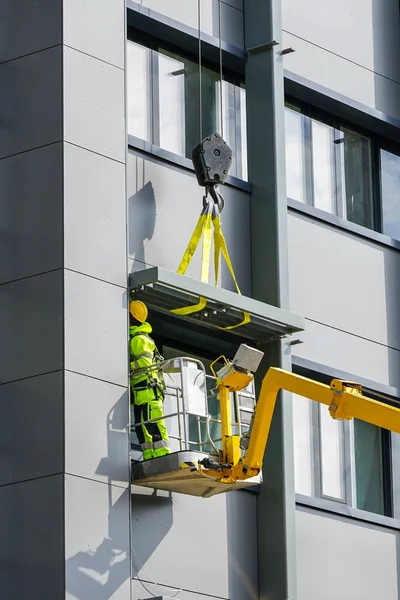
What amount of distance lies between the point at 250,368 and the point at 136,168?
11.5 feet

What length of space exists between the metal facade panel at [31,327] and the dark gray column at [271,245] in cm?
439

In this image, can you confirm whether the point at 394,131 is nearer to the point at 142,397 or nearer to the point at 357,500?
the point at 357,500

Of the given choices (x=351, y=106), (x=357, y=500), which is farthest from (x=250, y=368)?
(x=351, y=106)

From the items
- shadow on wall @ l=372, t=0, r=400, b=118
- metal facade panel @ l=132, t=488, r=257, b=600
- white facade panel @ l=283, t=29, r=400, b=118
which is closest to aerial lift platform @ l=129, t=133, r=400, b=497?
metal facade panel @ l=132, t=488, r=257, b=600

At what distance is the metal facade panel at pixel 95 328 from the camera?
20859mm

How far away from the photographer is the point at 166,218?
77.5 feet

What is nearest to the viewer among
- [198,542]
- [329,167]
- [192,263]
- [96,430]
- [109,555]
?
[109,555]

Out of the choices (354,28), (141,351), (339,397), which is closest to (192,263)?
(141,351)

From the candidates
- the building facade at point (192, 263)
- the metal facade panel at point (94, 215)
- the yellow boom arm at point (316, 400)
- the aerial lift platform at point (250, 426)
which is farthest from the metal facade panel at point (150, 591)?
the metal facade panel at point (94, 215)

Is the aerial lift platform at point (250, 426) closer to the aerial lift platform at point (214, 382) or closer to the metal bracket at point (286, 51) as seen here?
the aerial lift platform at point (214, 382)

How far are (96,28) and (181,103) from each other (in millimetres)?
2869

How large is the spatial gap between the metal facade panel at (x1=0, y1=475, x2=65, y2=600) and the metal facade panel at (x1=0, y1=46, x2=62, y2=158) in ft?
14.6

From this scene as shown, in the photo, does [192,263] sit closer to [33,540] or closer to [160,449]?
[160,449]

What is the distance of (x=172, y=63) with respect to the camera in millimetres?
25281
